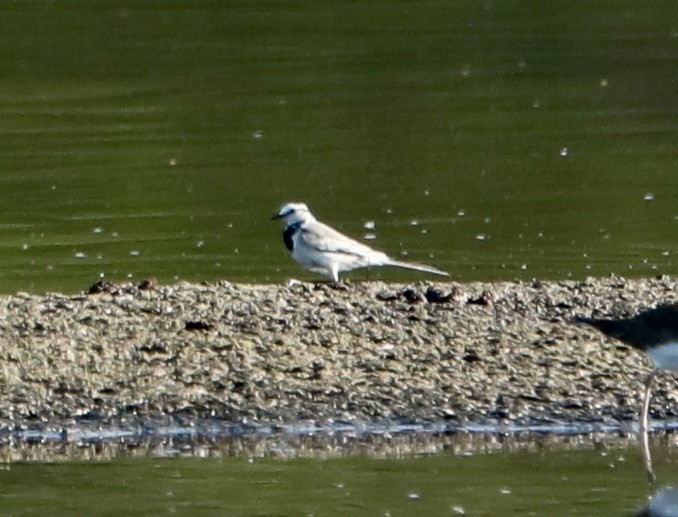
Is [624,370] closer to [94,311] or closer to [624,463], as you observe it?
[624,463]

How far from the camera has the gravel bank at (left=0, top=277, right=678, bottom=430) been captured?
10.5 meters

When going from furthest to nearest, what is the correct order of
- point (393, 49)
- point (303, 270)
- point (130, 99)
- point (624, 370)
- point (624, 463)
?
1. point (393, 49)
2. point (130, 99)
3. point (303, 270)
4. point (624, 370)
5. point (624, 463)

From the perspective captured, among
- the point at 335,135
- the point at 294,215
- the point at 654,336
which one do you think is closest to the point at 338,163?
the point at 335,135

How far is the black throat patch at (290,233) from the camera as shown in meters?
14.1

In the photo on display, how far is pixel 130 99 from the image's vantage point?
25469mm

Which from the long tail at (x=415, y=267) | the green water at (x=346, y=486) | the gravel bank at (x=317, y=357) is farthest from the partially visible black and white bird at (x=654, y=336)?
the long tail at (x=415, y=267)

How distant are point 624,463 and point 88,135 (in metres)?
13.8

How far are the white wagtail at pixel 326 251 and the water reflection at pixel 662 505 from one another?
5.28 metres

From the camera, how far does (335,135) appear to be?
74.5ft

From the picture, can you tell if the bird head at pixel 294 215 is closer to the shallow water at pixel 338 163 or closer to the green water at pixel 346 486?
the shallow water at pixel 338 163

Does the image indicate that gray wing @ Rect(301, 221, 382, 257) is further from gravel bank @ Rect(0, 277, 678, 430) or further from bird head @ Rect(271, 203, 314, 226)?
gravel bank @ Rect(0, 277, 678, 430)

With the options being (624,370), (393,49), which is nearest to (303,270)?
(624,370)


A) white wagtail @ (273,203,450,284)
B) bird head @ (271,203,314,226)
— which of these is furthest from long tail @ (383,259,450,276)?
bird head @ (271,203,314,226)

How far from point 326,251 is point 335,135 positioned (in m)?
8.99
